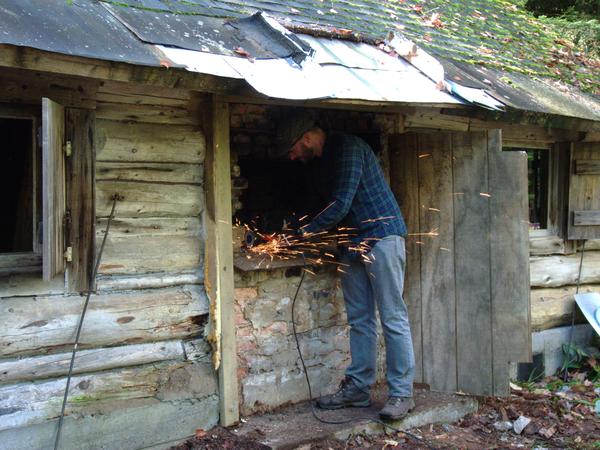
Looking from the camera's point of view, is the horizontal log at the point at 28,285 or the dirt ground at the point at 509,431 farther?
the dirt ground at the point at 509,431

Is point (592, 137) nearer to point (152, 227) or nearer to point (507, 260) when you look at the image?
point (507, 260)

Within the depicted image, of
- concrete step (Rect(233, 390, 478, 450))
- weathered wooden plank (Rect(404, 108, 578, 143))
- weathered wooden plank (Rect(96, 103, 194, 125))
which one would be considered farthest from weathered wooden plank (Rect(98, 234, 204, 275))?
weathered wooden plank (Rect(404, 108, 578, 143))

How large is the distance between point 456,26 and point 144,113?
14.1ft

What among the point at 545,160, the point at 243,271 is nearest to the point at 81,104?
the point at 243,271

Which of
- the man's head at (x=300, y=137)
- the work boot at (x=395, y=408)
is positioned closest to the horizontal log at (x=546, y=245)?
the work boot at (x=395, y=408)

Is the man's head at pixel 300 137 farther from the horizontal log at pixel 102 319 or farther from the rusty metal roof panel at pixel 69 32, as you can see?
the rusty metal roof panel at pixel 69 32

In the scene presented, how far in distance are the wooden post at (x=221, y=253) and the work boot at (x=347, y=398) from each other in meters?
0.76

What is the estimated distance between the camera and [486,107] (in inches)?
174

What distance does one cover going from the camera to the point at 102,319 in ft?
12.8

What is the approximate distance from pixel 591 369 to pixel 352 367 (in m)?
3.39

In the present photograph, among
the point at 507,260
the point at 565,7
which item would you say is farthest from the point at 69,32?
the point at 565,7

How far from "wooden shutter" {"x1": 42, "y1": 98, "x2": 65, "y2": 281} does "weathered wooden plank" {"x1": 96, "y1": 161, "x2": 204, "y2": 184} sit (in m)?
0.35

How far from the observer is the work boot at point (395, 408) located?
14.5 feet

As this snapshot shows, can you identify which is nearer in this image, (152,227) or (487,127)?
(152,227)
